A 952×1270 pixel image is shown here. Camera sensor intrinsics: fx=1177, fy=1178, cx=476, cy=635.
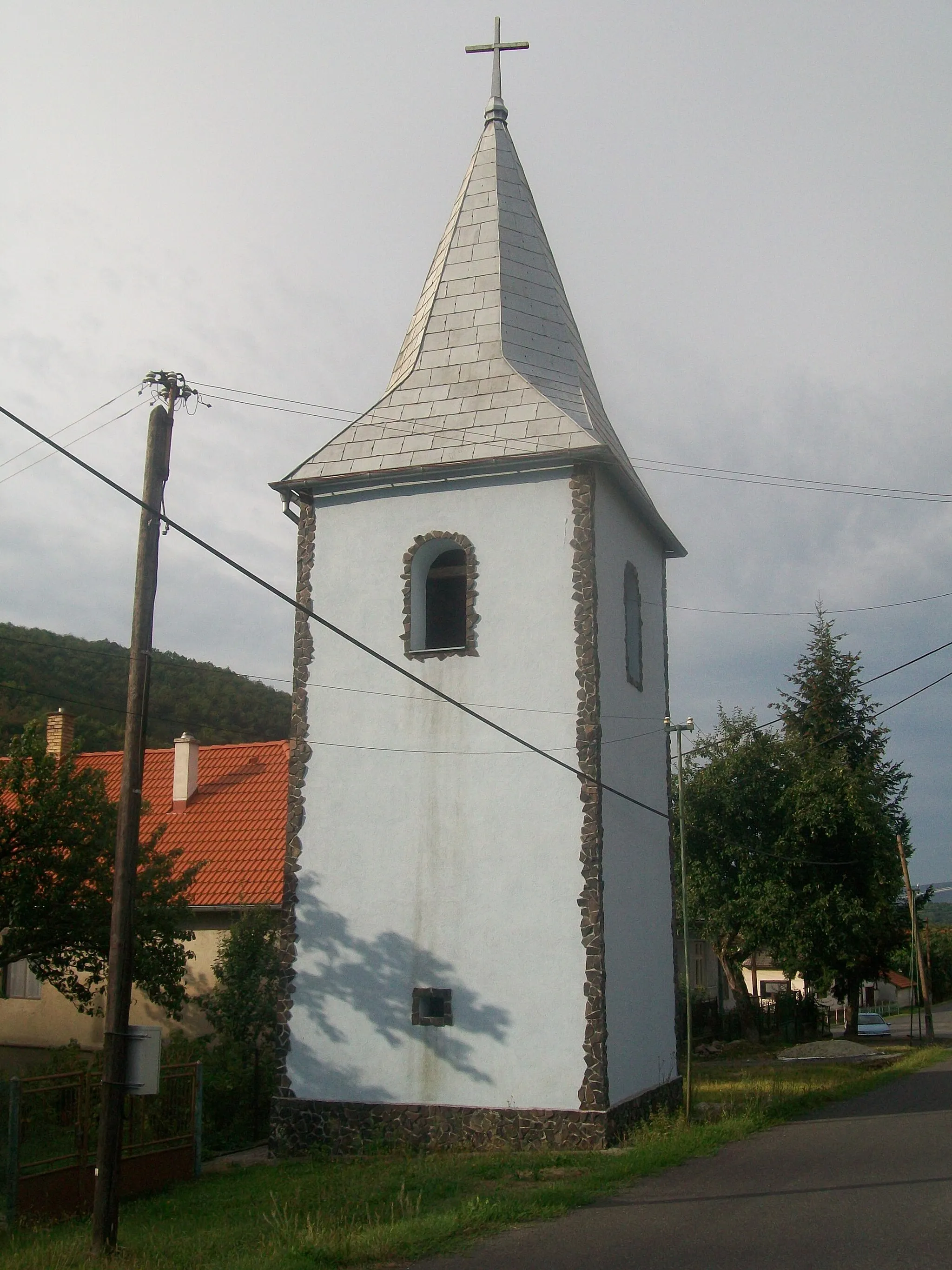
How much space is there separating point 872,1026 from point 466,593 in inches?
1478

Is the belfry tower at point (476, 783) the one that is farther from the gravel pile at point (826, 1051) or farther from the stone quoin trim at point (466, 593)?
the gravel pile at point (826, 1051)

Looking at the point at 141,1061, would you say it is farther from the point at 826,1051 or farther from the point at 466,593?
the point at 826,1051

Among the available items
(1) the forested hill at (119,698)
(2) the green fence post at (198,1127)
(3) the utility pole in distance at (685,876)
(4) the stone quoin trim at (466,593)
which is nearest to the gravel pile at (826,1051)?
(3) the utility pole in distance at (685,876)

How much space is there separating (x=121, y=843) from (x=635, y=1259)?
5284 millimetres

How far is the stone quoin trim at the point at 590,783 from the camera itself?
1337 centimetres

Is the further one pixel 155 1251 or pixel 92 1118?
pixel 92 1118

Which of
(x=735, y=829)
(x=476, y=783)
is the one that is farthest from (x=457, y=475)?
(x=735, y=829)

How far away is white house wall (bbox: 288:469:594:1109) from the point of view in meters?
13.8

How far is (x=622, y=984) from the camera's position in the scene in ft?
47.0

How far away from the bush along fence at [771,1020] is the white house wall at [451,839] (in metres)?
21.4

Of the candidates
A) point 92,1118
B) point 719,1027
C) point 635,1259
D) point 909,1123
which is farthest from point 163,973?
point 719,1027

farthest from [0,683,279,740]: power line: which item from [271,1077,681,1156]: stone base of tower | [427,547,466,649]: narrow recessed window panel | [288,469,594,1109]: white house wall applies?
[271,1077,681,1156]: stone base of tower

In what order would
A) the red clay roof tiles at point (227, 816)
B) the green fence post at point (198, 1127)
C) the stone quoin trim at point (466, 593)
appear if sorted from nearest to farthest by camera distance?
the green fence post at point (198, 1127) < the stone quoin trim at point (466, 593) < the red clay roof tiles at point (227, 816)

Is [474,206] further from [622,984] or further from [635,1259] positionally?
[635,1259]
